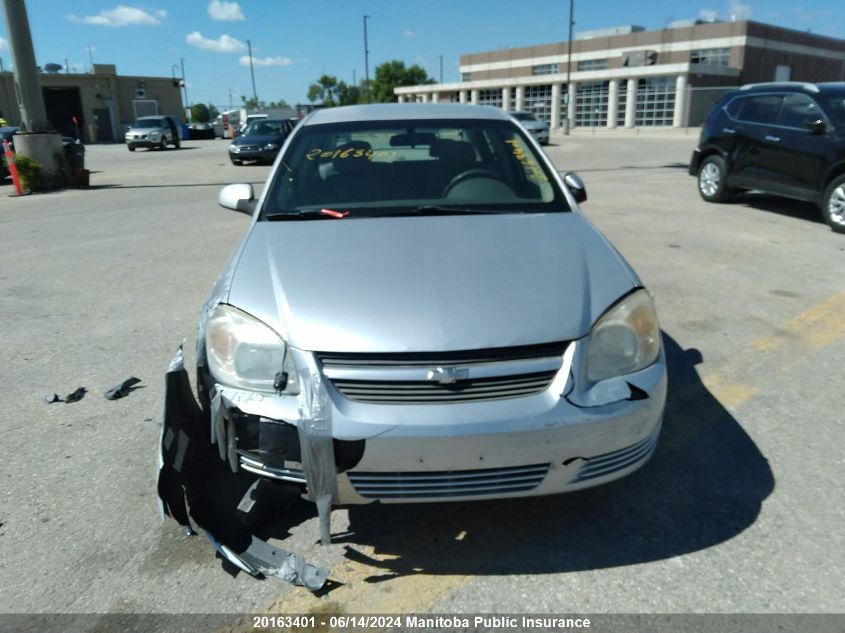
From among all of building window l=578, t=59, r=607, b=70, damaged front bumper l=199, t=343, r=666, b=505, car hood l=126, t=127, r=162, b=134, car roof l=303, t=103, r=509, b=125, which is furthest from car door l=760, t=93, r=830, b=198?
building window l=578, t=59, r=607, b=70

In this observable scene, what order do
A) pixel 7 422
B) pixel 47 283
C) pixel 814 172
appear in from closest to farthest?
pixel 7 422 → pixel 47 283 → pixel 814 172

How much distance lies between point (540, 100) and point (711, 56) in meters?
14.5

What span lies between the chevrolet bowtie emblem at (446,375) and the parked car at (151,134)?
114 feet

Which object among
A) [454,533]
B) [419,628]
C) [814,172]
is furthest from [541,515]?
[814,172]

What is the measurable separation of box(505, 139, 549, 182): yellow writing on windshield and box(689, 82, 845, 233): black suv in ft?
20.4

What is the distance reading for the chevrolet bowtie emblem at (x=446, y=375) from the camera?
226 cm

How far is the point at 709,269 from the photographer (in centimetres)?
676

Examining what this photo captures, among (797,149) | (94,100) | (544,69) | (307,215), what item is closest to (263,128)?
(797,149)

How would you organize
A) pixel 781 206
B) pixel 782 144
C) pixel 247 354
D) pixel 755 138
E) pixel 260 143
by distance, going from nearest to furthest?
pixel 247 354 → pixel 782 144 → pixel 755 138 → pixel 781 206 → pixel 260 143

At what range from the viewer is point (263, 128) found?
73.7 ft

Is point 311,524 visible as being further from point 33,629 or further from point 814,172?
point 814,172

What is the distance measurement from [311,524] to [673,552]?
1428 millimetres

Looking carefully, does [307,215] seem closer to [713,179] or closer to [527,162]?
[527,162]

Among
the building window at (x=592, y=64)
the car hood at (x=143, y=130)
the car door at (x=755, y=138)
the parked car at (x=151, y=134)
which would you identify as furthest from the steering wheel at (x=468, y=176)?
the building window at (x=592, y=64)
